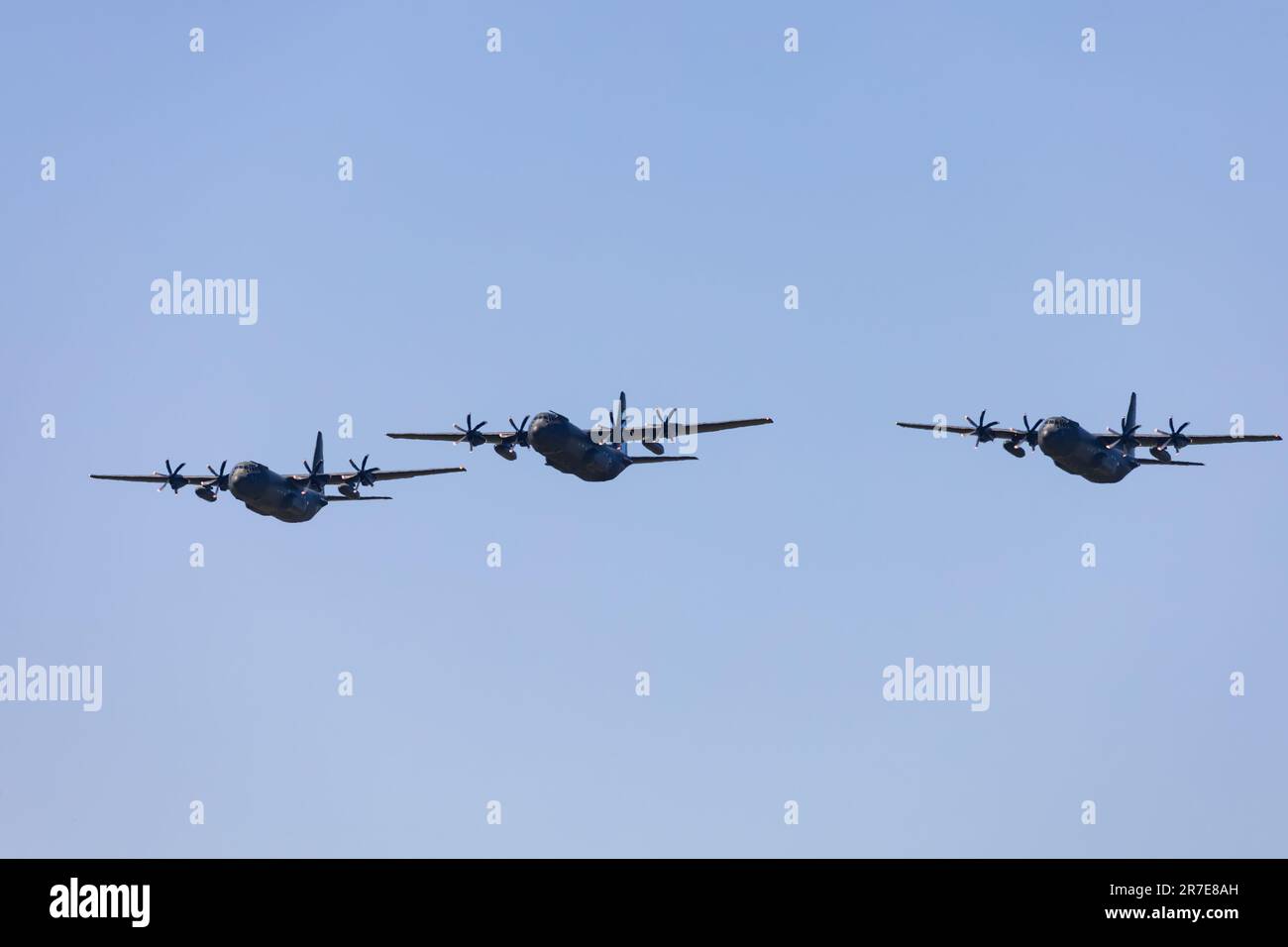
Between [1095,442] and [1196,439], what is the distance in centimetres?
907

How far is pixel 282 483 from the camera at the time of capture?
13038 centimetres

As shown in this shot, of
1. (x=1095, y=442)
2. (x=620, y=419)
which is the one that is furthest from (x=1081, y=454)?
(x=620, y=419)

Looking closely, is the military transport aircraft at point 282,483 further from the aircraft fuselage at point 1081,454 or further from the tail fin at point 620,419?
the aircraft fuselage at point 1081,454

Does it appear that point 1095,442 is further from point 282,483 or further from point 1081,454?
point 282,483

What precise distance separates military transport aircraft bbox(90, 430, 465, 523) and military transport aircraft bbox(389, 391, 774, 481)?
11.6ft

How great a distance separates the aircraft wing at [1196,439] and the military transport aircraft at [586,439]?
21964 mm

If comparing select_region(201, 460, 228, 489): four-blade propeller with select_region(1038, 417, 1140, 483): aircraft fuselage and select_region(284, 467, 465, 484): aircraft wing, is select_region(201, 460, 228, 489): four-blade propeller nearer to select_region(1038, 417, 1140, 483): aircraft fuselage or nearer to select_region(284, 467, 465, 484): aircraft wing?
select_region(284, 467, 465, 484): aircraft wing

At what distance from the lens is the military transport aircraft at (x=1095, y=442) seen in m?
123

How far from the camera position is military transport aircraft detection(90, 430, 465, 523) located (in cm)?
12825
